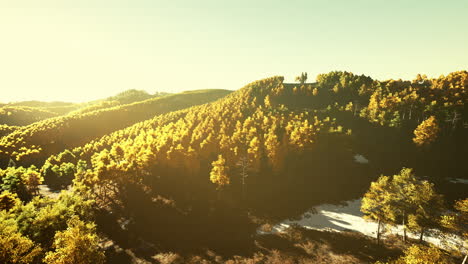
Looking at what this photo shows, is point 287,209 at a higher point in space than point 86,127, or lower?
lower

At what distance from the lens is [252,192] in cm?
6562

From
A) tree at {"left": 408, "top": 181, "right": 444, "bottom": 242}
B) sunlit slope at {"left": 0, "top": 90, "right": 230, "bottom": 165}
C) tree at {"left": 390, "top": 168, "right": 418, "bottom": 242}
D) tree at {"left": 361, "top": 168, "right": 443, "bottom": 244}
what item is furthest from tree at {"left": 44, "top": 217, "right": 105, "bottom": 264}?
sunlit slope at {"left": 0, "top": 90, "right": 230, "bottom": 165}

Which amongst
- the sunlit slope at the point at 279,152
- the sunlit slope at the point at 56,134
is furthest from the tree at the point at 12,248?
the sunlit slope at the point at 56,134

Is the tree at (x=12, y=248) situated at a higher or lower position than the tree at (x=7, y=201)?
higher

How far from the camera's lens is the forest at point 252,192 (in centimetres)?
3622

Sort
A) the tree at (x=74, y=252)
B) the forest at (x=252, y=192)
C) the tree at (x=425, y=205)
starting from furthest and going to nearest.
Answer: the forest at (x=252, y=192)
the tree at (x=425, y=205)
the tree at (x=74, y=252)

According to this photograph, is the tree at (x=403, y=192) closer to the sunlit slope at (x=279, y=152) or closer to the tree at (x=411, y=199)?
the tree at (x=411, y=199)

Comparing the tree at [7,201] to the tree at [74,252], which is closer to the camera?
the tree at [74,252]

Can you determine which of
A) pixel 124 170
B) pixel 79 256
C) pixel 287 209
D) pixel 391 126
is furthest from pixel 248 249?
pixel 391 126

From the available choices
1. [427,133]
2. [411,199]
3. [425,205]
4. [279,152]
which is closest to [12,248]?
[411,199]

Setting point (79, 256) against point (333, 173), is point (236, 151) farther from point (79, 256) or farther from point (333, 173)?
point (79, 256)

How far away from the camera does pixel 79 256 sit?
2858cm

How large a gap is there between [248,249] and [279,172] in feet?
108

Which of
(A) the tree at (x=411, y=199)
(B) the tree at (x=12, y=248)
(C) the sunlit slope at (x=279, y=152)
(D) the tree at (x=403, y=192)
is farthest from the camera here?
(C) the sunlit slope at (x=279, y=152)
